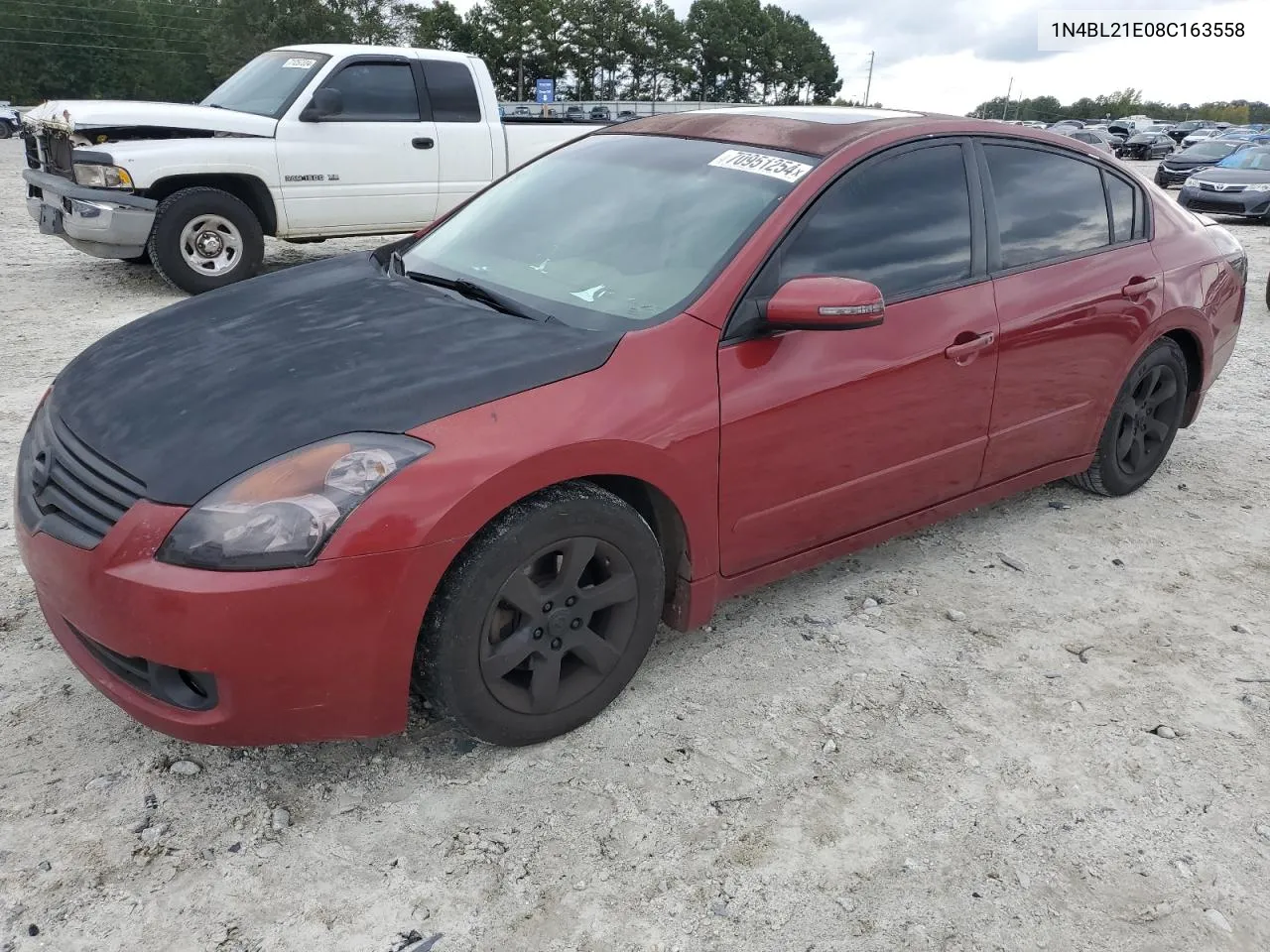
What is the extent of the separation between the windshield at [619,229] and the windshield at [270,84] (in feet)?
18.6

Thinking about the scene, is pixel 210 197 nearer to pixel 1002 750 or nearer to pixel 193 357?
pixel 193 357

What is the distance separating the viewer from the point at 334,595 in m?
2.21

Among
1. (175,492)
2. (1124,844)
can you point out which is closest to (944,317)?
(1124,844)

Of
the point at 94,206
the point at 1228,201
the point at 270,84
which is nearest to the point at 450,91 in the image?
the point at 270,84

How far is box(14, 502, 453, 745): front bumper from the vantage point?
216cm

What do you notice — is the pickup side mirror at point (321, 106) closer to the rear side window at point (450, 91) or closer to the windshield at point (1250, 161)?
the rear side window at point (450, 91)

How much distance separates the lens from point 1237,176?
1719cm

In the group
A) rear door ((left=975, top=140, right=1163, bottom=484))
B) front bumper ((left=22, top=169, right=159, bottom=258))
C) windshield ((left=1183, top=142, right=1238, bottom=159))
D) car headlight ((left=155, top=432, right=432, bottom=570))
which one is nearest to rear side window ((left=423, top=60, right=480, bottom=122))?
front bumper ((left=22, top=169, right=159, bottom=258))

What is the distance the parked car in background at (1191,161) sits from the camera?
22.5 metres

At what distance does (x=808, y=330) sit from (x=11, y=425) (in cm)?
405

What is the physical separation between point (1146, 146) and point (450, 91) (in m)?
40.4

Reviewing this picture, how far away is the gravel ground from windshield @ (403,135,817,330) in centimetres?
114

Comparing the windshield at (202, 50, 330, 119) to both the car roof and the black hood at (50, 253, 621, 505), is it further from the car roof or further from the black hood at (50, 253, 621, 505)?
the black hood at (50, 253, 621, 505)

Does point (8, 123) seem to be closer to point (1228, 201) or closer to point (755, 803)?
point (1228, 201)
